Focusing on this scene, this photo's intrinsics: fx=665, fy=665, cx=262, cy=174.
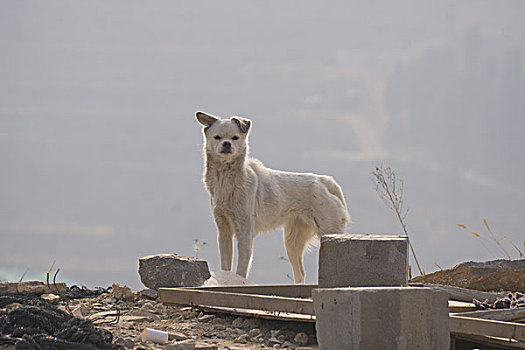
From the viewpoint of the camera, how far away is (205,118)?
26.6 feet

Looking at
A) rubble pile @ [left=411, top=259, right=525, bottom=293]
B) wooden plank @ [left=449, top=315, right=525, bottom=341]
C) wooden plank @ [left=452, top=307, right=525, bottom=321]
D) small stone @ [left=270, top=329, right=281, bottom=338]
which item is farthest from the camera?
rubble pile @ [left=411, top=259, right=525, bottom=293]

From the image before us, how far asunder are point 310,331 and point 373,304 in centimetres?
112

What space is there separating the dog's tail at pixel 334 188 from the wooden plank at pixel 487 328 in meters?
5.23

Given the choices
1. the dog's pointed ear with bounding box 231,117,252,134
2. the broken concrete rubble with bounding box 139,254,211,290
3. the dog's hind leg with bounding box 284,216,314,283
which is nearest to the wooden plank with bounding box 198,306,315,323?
the broken concrete rubble with bounding box 139,254,211,290

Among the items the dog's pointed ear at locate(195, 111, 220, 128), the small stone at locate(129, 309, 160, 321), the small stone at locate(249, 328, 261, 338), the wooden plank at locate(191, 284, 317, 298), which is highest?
the dog's pointed ear at locate(195, 111, 220, 128)

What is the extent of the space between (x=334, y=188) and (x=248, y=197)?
75.5 inches

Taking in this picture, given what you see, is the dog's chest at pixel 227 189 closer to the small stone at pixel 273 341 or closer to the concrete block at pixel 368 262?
the concrete block at pixel 368 262

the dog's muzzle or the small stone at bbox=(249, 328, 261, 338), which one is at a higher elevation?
the dog's muzzle

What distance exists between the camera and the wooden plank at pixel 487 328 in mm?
4164

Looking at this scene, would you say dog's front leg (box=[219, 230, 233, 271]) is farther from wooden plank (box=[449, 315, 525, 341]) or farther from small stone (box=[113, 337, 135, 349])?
wooden plank (box=[449, 315, 525, 341])

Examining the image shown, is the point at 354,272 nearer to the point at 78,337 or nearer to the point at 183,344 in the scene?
A: the point at 183,344

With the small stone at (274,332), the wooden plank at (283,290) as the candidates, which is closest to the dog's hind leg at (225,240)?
the wooden plank at (283,290)

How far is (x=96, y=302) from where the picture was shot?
612 centimetres

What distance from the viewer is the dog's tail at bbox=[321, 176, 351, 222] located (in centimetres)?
955
